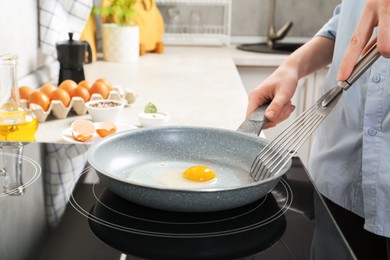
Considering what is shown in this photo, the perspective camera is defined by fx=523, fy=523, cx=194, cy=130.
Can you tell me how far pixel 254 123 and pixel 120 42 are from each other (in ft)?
4.62

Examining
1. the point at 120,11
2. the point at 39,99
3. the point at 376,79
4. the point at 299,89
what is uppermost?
the point at 120,11

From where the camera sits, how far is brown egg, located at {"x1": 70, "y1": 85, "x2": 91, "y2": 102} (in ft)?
4.45

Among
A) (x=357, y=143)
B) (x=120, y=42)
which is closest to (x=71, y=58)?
(x=120, y=42)

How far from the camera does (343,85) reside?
75cm

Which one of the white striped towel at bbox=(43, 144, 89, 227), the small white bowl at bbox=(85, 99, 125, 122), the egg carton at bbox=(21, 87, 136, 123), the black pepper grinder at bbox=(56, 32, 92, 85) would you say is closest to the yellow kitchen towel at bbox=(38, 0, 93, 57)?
the black pepper grinder at bbox=(56, 32, 92, 85)

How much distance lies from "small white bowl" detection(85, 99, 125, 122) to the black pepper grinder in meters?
0.36

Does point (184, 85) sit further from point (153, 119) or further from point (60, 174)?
point (60, 174)

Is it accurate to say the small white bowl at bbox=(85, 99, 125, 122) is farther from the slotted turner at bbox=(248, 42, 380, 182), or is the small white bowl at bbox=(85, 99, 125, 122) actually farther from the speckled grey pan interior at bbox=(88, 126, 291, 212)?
the slotted turner at bbox=(248, 42, 380, 182)

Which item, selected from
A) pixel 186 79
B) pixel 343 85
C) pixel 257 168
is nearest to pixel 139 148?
pixel 257 168

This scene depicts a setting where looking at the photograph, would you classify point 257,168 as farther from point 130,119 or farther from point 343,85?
point 130,119

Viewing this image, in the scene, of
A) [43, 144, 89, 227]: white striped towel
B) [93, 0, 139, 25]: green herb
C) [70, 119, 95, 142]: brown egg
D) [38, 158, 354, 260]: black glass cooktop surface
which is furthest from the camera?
[93, 0, 139, 25]: green herb

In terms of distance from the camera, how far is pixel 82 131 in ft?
3.62

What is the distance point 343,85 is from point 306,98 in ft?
5.15

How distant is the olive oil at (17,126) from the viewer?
0.99m
